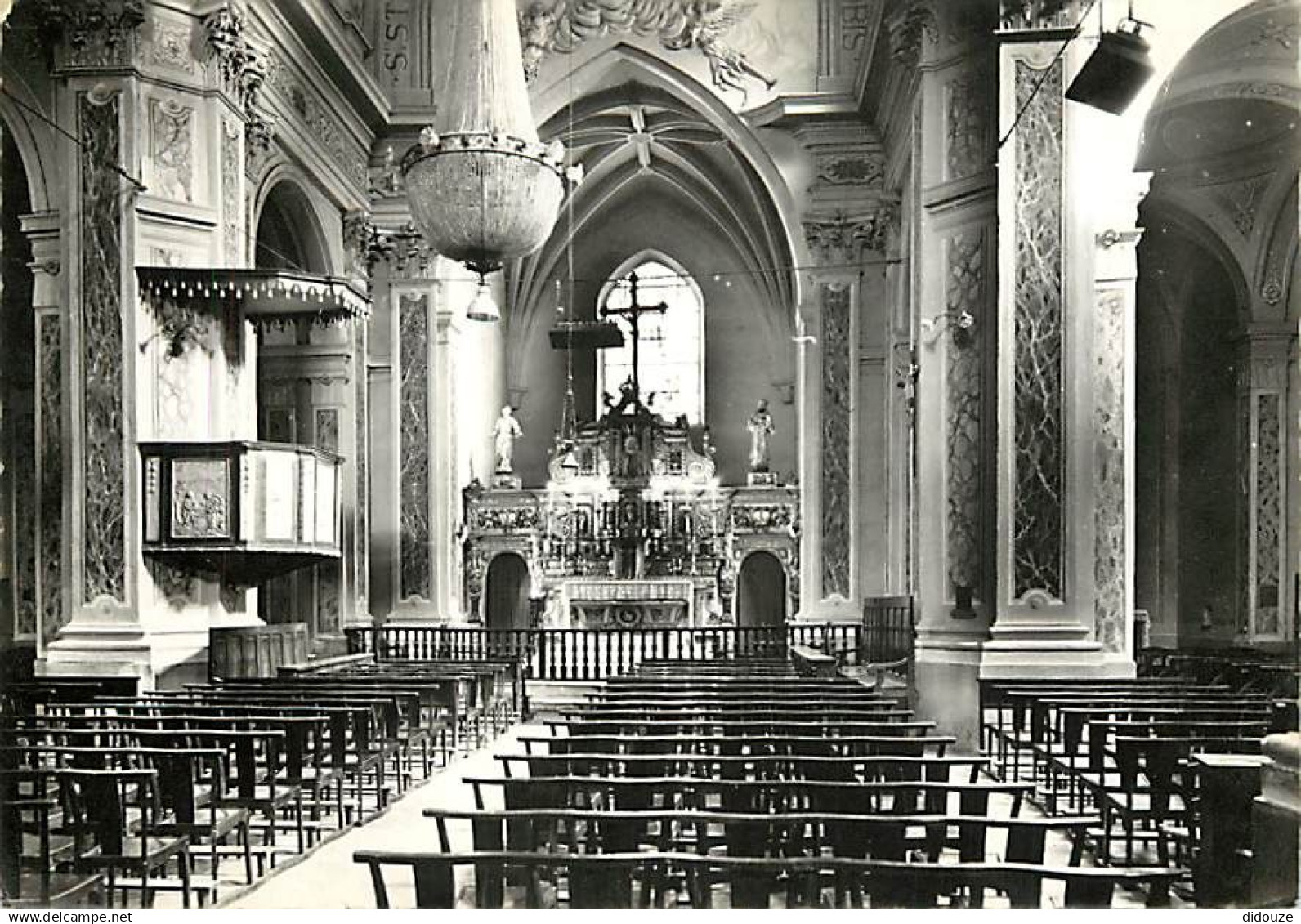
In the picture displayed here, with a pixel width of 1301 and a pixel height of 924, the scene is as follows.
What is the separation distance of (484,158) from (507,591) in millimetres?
14528

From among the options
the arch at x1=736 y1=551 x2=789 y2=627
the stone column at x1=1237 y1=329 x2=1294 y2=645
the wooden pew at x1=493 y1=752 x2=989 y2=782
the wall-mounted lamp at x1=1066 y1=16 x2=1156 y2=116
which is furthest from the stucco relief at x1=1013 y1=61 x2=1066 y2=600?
the arch at x1=736 y1=551 x2=789 y2=627

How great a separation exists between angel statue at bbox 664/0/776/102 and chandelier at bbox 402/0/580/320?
7822mm

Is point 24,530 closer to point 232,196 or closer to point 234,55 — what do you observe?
point 232,196

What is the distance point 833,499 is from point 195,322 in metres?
10.1

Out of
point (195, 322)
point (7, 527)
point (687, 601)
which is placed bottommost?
point (687, 601)

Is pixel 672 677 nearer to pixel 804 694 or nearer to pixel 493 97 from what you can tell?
pixel 804 694

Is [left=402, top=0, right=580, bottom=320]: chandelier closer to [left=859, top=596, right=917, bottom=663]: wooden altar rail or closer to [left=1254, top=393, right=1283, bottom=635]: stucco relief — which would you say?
[left=859, top=596, right=917, bottom=663]: wooden altar rail

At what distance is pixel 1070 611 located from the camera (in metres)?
11.2

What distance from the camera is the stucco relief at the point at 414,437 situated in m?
19.0

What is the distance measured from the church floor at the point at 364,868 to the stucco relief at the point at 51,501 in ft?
14.7

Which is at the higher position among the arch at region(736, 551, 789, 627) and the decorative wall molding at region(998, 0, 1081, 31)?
the decorative wall molding at region(998, 0, 1081, 31)

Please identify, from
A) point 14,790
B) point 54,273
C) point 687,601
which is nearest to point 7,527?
point 54,273

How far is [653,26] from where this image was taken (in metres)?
19.2

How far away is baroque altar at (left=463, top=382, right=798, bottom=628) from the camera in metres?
23.1
